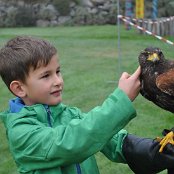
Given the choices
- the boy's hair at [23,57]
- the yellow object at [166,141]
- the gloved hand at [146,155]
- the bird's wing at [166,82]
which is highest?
the boy's hair at [23,57]

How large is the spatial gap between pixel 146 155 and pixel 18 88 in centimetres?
53

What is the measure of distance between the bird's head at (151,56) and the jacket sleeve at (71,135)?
0.63m

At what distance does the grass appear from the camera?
4.72 m

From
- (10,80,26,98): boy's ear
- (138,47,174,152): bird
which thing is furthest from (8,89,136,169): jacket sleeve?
(138,47,174,152): bird

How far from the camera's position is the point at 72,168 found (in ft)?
5.32

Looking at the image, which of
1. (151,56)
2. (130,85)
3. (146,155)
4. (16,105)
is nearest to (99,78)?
(151,56)

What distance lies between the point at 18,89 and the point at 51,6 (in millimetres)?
20231

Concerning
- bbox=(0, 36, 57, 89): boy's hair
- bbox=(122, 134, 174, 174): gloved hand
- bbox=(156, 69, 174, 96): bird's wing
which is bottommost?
bbox=(122, 134, 174, 174): gloved hand

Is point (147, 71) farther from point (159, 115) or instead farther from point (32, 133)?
point (159, 115)

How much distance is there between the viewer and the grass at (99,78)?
4722 millimetres

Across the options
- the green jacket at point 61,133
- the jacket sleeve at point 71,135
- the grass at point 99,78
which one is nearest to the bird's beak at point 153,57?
the green jacket at point 61,133

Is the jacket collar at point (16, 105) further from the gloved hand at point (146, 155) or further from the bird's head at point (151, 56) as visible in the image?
the bird's head at point (151, 56)

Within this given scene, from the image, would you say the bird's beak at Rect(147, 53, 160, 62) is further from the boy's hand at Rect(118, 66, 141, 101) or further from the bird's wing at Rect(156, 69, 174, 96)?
the boy's hand at Rect(118, 66, 141, 101)

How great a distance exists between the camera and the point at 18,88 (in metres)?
1.61
